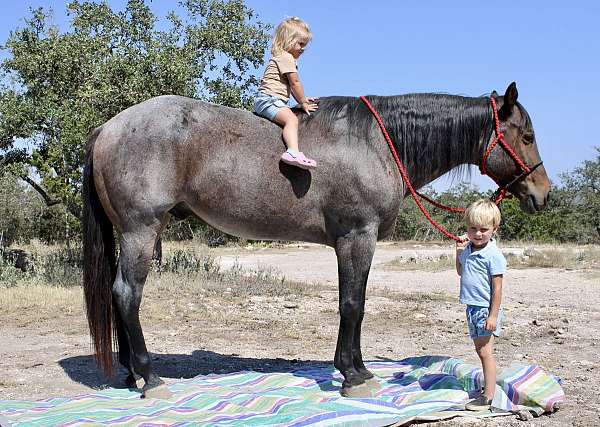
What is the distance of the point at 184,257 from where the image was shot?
1155 centimetres

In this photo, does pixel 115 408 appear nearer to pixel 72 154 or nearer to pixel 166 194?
pixel 166 194

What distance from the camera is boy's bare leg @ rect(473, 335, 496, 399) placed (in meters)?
3.92

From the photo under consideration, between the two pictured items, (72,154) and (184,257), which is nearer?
(72,154)

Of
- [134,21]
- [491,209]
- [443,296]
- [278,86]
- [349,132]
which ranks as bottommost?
[443,296]

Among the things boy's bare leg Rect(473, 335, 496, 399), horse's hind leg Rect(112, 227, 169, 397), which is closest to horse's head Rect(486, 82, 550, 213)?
boy's bare leg Rect(473, 335, 496, 399)

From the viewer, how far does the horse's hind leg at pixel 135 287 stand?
4270 millimetres

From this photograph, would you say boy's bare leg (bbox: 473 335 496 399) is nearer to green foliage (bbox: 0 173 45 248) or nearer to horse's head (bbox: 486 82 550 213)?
horse's head (bbox: 486 82 550 213)

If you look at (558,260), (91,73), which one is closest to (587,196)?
(558,260)

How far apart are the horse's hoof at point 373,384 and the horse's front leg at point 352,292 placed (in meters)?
0.03

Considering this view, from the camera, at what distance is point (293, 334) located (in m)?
6.80

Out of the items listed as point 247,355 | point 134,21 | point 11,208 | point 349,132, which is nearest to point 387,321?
point 247,355

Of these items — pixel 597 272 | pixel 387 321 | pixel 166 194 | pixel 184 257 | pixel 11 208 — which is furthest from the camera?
pixel 11 208

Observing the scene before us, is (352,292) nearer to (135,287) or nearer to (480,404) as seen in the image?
(480,404)

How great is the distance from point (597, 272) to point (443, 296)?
456cm
